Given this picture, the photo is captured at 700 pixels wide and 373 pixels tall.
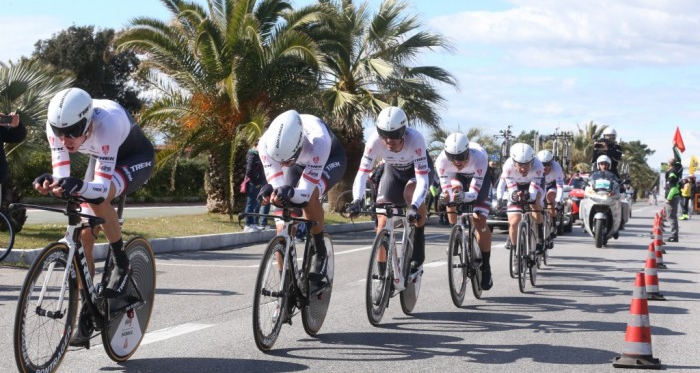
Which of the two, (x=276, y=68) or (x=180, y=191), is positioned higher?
(x=276, y=68)

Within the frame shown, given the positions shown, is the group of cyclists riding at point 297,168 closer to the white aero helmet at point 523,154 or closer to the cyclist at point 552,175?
the white aero helmet at point 523,154

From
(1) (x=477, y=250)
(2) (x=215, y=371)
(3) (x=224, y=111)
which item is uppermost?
(3) (x=224, y=111)

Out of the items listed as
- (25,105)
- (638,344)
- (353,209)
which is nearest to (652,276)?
(638,344)

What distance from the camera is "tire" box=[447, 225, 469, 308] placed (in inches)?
407

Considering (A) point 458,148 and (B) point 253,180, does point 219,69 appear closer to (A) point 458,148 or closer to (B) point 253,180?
(B) point 253,180

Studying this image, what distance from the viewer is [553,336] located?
8.79 m

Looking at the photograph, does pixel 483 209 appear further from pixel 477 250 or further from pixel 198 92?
pixel 198 92

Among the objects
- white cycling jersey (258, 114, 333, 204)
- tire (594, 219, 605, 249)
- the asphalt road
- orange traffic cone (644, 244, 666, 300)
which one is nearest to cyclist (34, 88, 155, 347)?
the asphalt road

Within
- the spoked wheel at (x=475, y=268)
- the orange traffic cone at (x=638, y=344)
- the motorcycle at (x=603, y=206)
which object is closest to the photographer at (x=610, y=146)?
the motorcycle at (x=603, y=206)

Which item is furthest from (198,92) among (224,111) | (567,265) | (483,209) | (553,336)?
(553,336)

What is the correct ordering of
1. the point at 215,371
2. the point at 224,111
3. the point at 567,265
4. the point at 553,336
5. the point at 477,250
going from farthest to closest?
the point at 224,111 < the point at 567,265 < the point at 477,250 < the point at 553,336 < the point at 215,371

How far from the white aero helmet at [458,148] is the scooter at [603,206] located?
1062 centimetres

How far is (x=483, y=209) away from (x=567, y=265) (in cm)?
548

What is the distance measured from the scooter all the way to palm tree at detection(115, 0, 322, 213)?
675 cm
